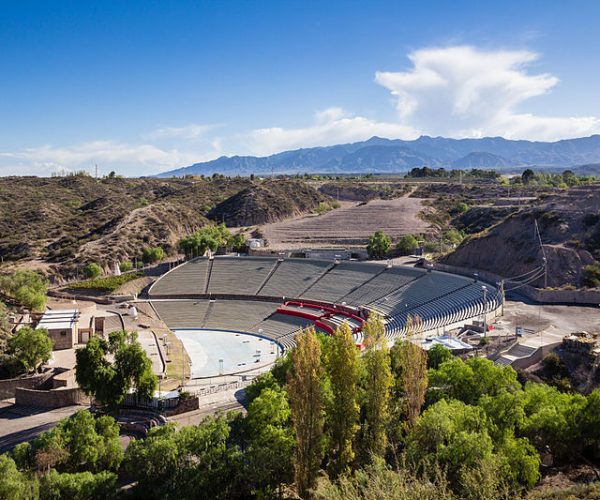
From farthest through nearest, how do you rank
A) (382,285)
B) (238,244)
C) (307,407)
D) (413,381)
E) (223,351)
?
(238,244)
(382,285)
(223,351)
(413,381)
(307,407)

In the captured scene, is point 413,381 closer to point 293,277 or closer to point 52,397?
point 52,397

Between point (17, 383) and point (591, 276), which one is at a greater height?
point (591, 276)

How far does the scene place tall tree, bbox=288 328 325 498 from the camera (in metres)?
16.6

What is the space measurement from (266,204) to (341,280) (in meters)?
60.7

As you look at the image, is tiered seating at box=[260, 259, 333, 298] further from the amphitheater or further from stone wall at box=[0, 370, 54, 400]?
stone wall at box=[0, 370, 54, 400]

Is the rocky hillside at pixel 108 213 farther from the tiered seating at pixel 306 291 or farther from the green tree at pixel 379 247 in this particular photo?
the green tree at pixel 379 247

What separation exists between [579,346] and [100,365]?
26.3 m

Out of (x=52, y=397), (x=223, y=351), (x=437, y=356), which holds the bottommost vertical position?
(x=223, y=351)

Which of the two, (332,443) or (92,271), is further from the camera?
(92,271)

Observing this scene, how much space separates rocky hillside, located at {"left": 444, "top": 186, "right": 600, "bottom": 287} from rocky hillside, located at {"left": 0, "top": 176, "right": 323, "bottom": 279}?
156ft

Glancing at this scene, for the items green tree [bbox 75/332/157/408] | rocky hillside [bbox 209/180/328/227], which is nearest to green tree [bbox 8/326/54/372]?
green tree [bbox 75/332/157/408]

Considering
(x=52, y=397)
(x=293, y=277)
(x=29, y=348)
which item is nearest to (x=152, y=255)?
(x=293, y=277)

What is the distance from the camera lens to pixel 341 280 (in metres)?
55.6

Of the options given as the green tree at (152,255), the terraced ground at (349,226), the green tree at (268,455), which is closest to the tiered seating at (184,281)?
the green tree at (152,255)
